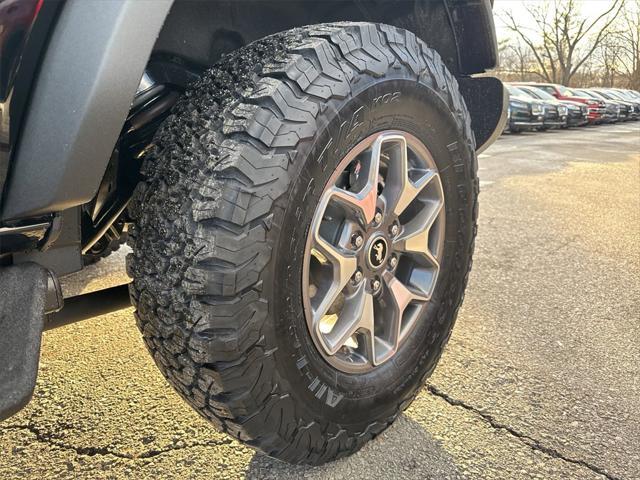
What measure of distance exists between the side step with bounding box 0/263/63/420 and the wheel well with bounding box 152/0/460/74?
2.45ft

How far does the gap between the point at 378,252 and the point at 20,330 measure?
1.01 m

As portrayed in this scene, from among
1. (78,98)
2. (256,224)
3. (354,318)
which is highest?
(78,98)

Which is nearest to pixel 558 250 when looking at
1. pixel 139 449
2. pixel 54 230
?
pixel 139 449

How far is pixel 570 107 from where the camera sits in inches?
859

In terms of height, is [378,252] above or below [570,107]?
above

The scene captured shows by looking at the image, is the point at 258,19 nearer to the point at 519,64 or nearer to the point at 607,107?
the point at 607,107

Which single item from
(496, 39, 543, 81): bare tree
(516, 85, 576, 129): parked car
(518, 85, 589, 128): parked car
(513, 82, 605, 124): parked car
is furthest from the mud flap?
A: (496, 39, 543, 81): bare tree

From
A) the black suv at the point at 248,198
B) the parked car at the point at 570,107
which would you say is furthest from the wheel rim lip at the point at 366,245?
the parked car at the point at 570,107

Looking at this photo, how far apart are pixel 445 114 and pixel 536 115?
59.7ft

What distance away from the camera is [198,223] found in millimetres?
1265

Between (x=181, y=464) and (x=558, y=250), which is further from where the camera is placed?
(x=558, y=250)

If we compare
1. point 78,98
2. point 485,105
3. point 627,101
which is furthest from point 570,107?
point 78,98

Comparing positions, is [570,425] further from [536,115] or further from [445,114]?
[536,115]

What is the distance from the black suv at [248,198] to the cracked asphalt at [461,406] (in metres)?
0.21
